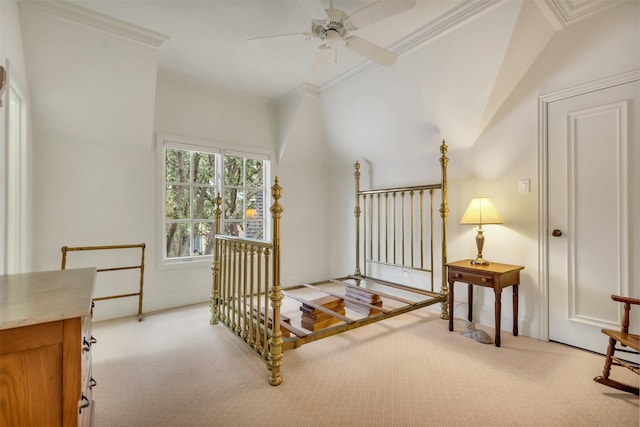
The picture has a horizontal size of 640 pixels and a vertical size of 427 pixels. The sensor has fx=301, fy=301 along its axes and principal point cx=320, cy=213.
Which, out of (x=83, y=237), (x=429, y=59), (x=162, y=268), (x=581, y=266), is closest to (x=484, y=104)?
(x=429, y=59)

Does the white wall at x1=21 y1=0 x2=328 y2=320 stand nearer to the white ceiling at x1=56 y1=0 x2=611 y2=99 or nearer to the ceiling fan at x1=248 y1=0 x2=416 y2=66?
the white ceiling at x1=56 y1=0 x2=611 y2=99

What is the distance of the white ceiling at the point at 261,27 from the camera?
7.25 ft

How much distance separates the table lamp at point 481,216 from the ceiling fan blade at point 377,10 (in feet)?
5.63

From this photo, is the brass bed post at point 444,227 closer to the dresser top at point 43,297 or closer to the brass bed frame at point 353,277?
the brass bed frame at point 353,277

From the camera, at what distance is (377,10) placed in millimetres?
1829

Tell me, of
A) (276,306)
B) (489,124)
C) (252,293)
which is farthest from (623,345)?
(252,293)

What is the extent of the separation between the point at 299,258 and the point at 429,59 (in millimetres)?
2993

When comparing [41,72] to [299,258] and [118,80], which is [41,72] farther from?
[299,258]

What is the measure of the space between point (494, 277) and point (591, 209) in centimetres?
87

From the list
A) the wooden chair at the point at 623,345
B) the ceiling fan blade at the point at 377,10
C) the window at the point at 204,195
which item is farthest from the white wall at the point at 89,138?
the wooden chair at the point at 623,345

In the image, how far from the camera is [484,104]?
2666 millimetres

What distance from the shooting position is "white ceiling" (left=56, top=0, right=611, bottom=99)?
2209 millimetres

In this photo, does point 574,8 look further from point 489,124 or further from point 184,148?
point 184,148

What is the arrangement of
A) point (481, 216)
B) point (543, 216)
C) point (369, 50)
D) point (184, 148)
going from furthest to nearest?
point (184, 148) → point (481, 216) → point (543, 216) → point (369, 50)
